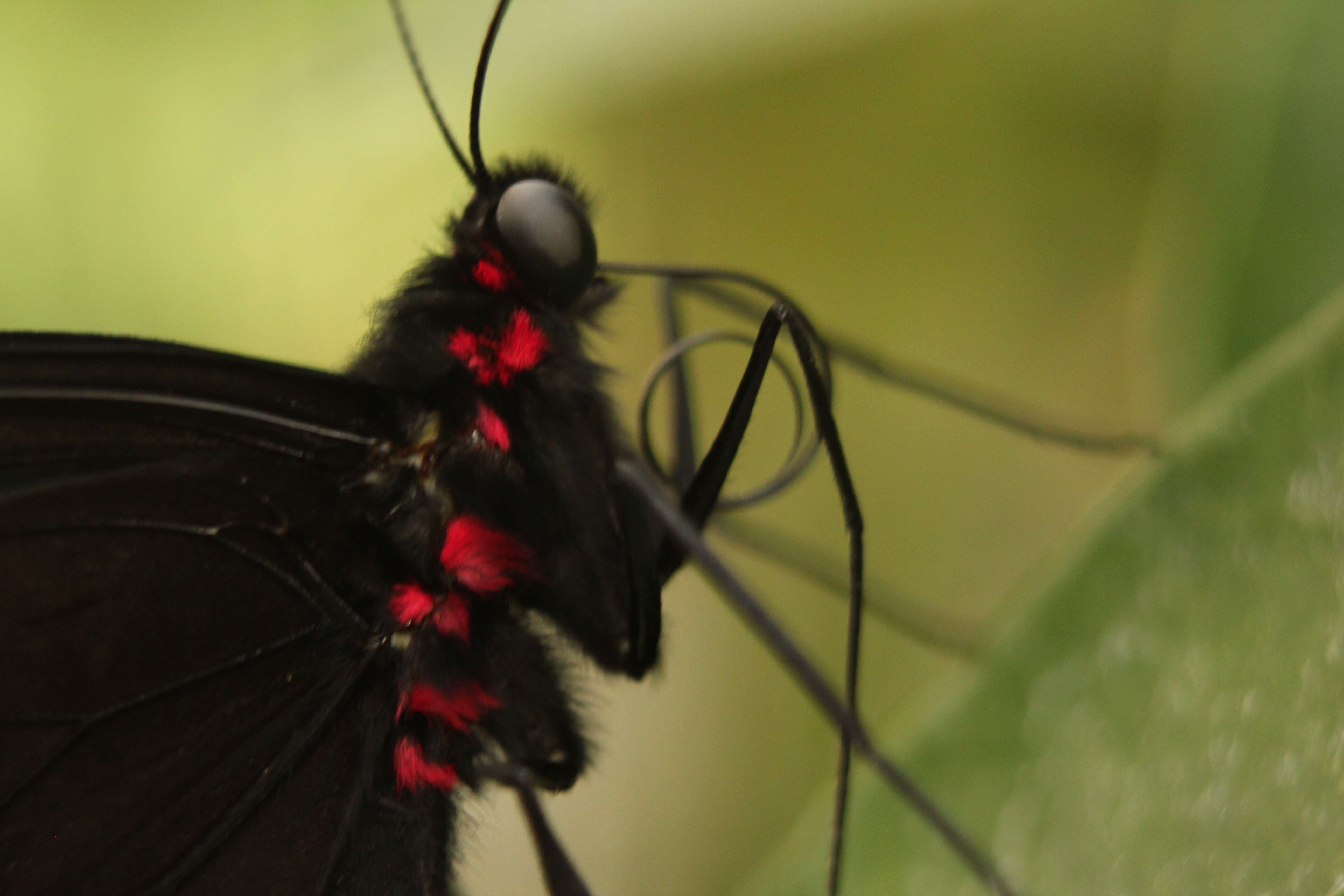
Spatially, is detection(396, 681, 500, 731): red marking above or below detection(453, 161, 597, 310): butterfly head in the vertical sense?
below

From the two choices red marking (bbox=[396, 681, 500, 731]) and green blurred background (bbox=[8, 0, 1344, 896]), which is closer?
red marking (bbox=[396, 681, 500, 731])

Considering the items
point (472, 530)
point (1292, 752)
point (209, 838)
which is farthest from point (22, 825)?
point (1292, 752)

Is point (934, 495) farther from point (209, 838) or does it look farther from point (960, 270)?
point (209, 838)

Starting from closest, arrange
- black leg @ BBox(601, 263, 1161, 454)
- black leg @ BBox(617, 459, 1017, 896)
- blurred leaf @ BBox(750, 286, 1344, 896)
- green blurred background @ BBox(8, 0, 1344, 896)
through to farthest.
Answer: blurred leaf @ BBox(750, 286, 1344, 896), black leg @ BBox(617, 459, 1017, 896), black leg @ BBox(601, 263, 1161, 454), green blurred background @ BBox(8, 0, 1344, 896)

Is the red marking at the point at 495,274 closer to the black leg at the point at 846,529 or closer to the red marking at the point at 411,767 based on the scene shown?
the black leg at the point at 846,529

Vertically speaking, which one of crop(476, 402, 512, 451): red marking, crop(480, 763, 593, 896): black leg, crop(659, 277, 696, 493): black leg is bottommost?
crop(480, 763, 593, 896): black leg

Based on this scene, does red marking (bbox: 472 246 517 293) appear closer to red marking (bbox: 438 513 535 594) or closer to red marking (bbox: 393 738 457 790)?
red marking (bbox: 438 513 535 594)

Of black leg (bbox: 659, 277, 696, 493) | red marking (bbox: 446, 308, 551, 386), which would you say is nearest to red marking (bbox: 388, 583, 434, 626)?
red marking (bbox: 446, 308, 551, 386)

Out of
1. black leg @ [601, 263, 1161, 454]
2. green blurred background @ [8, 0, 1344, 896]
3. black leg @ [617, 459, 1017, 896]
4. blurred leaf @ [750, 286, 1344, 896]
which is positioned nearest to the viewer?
Result: blurred leaf @ [750, 286, 1344, 896]
